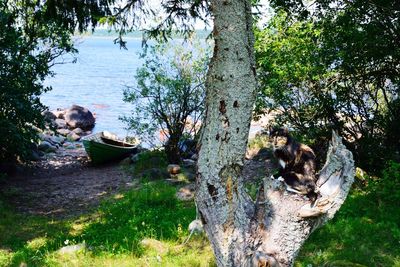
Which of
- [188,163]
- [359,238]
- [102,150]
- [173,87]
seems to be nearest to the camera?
[359,238]

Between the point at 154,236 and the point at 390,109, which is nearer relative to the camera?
the point at 154,236

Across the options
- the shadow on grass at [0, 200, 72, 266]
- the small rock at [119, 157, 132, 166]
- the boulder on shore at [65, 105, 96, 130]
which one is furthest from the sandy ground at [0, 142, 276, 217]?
the boulder on shore at [65, 105, 96, 130]

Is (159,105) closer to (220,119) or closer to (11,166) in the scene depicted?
(11,166)

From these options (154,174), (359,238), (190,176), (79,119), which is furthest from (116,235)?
(79,119)

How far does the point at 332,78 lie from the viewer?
8.70 m

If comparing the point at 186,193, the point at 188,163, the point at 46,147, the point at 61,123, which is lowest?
the point at 61,123

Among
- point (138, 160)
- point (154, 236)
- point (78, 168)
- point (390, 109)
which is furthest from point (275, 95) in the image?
point (78, 168)

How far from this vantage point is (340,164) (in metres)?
3.17

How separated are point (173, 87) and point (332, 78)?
518cm

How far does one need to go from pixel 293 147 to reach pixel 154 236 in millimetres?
3375

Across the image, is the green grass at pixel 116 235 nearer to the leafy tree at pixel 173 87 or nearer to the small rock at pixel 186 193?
the small rock at pixel 186 193

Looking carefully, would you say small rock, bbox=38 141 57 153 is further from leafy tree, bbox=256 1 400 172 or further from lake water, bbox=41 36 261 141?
leafy tree, bbox=256 1 400 172

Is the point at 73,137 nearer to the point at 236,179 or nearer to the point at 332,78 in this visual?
the point at 332,78

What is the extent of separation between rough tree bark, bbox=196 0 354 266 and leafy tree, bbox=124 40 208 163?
375 inches
